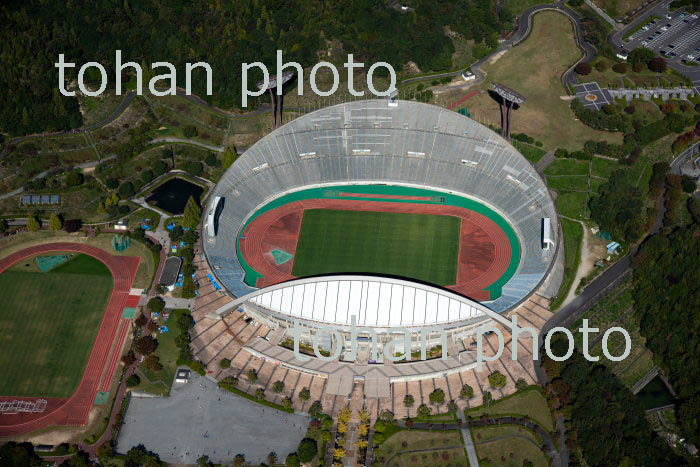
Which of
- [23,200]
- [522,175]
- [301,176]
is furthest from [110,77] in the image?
[522,175]

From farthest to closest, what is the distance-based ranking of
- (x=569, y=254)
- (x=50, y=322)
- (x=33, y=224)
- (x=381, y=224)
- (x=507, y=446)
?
1. (x=33, y=224)
2. (x=381, y=224)
3. (x=569, y=254)
4. (x=50, y=322)
5. (x=507, y=446)

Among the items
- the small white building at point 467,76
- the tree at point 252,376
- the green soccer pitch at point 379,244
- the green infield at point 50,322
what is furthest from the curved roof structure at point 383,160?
the tree at point 252,376

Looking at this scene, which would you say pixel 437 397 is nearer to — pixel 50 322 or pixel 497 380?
pixel 497 380

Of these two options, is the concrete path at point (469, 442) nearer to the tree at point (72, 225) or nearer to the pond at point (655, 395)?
the pond at point (655, 395)

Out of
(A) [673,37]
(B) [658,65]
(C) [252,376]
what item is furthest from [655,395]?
(A) [673,37]

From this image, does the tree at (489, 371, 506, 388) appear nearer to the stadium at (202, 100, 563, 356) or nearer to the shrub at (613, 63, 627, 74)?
the stadium at (202, 100, 563, 356)

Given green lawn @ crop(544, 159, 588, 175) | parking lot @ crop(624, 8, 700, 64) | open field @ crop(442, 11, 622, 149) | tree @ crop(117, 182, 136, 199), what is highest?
parking lot @ crop(624, 8, 700, 64)

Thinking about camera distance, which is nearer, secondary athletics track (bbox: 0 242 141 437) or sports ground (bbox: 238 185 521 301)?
secondary athletics track (bbox: 0 242 141 437)

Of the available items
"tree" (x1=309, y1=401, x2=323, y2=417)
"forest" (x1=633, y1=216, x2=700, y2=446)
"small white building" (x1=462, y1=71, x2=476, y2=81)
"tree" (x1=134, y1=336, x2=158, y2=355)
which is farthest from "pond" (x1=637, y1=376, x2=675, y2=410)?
"small white building" (x1=462, y1=71, x2=476, y2=81)
